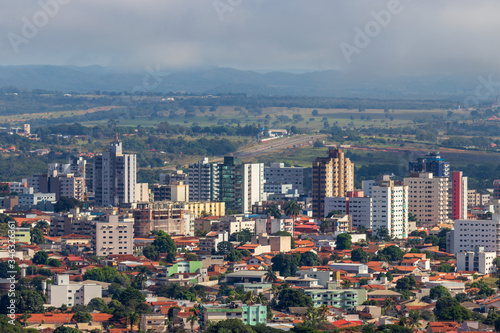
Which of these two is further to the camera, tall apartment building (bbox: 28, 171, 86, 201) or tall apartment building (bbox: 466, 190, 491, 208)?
tall apartment building (bbox: 466, 190, 491, 208)

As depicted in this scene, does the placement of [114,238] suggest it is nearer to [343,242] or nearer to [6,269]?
[6,269]

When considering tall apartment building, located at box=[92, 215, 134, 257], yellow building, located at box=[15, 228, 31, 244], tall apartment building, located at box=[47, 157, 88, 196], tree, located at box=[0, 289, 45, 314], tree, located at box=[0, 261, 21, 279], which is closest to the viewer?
tree, located at box=[0, 289, 45, 314]

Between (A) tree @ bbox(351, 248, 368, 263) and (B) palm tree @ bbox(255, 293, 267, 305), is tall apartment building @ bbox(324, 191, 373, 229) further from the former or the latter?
(B) palm tree @ bbox(255, 293, 267, 305)

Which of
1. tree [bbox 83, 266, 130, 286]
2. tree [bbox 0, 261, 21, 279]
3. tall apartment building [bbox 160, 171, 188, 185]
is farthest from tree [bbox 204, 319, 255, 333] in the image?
tall apartment building [bbox 160, 171, 188, 185]

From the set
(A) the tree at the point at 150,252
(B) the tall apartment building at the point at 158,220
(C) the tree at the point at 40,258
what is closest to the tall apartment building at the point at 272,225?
(B) the tall apartment building at the point at 158,220

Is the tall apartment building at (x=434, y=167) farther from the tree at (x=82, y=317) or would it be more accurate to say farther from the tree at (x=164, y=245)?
the tree at (x=82, y=317)

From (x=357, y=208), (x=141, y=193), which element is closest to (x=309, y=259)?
(x=357, y=208)
